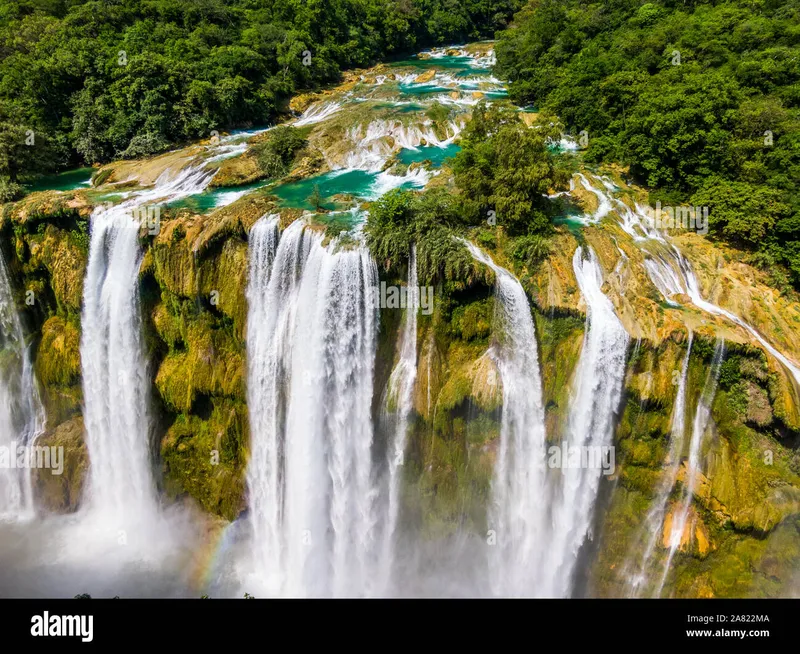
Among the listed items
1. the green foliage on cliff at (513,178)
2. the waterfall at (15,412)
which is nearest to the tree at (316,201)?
the green foliage on cliff at (513,178)

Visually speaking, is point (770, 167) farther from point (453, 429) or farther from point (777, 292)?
point (453, 429)

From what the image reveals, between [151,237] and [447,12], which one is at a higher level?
[447,12]

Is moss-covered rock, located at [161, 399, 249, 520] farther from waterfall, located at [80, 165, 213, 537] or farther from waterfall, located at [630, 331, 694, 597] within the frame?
waterfall, located at [630, 331, 694, 597]

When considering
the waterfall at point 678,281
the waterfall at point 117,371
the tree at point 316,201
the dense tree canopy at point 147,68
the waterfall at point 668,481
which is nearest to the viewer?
Answer: the waterfall at point 668,481

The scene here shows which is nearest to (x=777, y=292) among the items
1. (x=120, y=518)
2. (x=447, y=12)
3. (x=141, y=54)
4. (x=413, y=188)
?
(x=413, y=188)

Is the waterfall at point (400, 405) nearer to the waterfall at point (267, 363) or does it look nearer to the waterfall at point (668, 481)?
the waterfall at point (267, 363)
